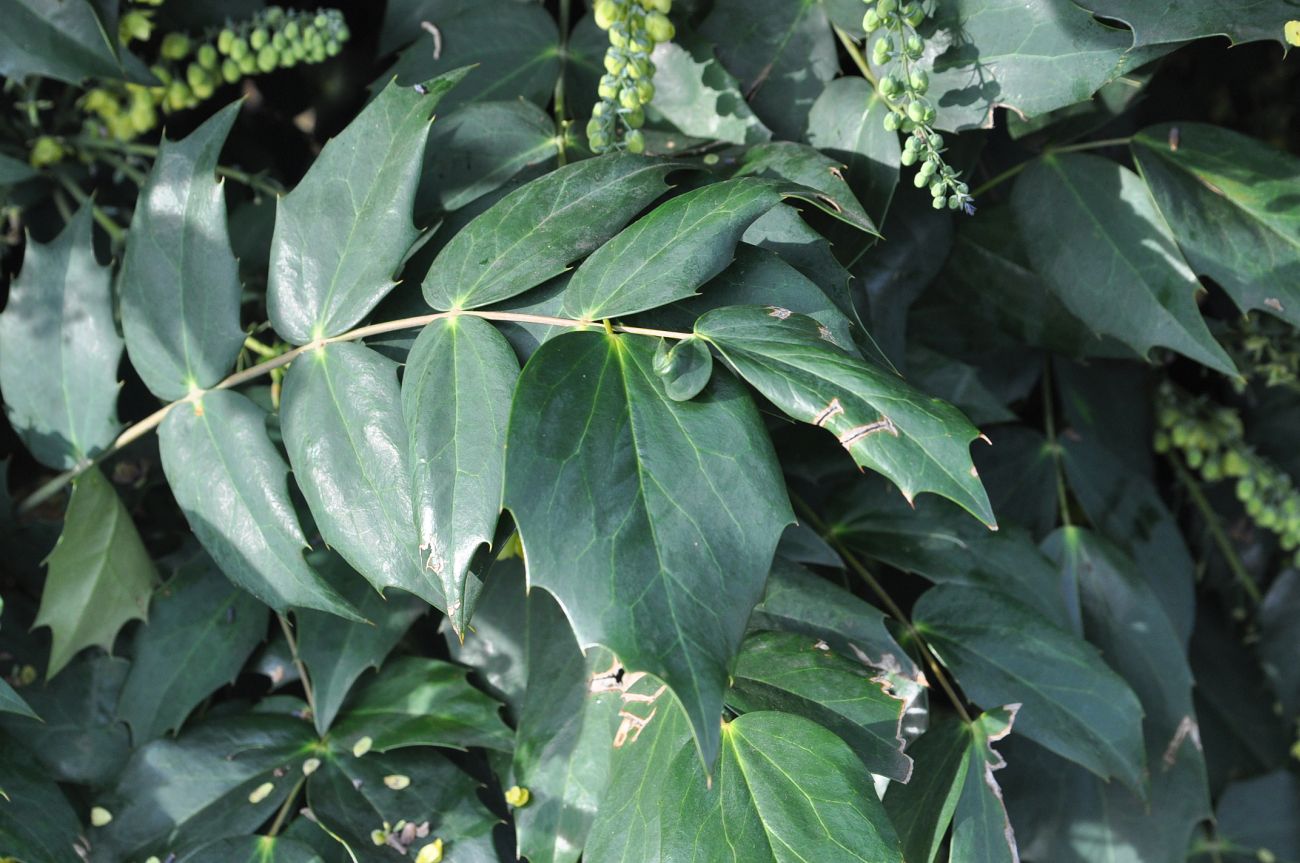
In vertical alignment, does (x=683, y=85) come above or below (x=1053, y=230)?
above

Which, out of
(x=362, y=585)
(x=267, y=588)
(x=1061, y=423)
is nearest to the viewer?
(x=267, y=588)

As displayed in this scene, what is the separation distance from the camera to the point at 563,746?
88 centimetres

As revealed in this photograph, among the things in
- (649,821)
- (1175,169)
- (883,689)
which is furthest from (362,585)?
(1175,169)

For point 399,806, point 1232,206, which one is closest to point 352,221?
point 399,806

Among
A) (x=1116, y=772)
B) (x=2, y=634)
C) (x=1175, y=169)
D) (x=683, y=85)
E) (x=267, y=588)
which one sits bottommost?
(x=1116, y=772)

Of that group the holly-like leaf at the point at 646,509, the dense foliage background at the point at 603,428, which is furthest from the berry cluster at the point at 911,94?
the holly-like leaf at the point at 646,509

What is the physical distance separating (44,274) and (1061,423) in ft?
3.66

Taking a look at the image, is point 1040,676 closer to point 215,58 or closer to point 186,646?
point 186,646

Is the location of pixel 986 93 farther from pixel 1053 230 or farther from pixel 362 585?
pixel 362 585

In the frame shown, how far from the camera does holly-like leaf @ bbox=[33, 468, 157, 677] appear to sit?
903 millimetres

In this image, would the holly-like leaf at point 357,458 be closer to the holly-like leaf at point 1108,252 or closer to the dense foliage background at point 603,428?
the dense foliage background at point 603,428

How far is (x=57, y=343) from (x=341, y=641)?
37 cm

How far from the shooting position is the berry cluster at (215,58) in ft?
3.26

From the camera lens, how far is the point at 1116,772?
38.0 inches
